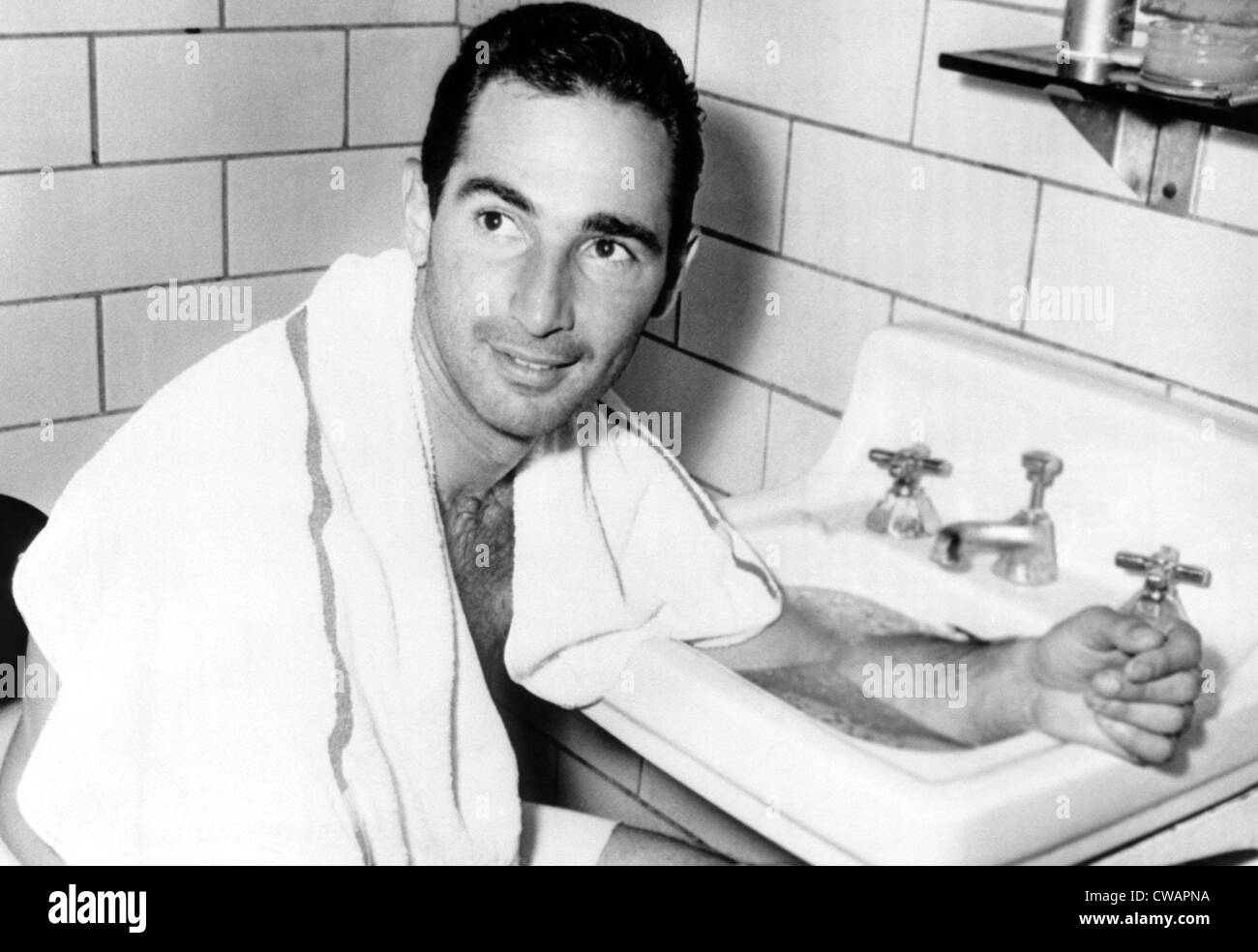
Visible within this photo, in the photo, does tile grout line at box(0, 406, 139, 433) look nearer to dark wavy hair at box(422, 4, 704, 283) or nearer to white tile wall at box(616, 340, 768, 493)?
→ white tile wall at box(616, 340, 768, 493)

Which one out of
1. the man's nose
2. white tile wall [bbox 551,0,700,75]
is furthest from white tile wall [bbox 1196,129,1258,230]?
white tile wall [bbox 551,0,700,75]

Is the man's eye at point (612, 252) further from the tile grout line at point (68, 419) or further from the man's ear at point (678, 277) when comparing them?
the tile grout line at point (68, 419)

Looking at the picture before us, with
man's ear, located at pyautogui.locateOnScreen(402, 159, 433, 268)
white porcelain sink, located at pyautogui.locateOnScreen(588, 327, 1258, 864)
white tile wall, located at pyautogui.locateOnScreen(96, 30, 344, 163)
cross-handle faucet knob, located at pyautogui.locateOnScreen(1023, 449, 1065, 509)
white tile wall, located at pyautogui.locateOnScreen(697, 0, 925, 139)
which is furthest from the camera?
white tile wall, located at pyautogui.locateOnScreen(96, 30, 344, 163)

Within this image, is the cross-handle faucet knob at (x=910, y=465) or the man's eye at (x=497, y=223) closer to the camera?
the man's eye at (x=497, y=223)

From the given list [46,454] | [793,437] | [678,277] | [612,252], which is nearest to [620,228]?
[612,252]

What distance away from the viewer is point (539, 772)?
2000mm

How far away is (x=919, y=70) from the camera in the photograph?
53.9 inches

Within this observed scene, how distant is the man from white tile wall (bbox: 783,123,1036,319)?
265 millimetres

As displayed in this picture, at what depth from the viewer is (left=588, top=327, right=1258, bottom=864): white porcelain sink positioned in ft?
3.11

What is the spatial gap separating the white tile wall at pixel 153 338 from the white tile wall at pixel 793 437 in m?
0.60

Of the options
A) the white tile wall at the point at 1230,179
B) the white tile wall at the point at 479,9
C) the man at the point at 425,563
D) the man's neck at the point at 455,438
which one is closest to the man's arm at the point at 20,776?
the man at the point at 425,563

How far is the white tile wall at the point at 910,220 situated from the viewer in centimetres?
133

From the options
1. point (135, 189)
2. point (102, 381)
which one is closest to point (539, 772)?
point (102, 381)

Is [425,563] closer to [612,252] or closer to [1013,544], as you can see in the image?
[612,252]
